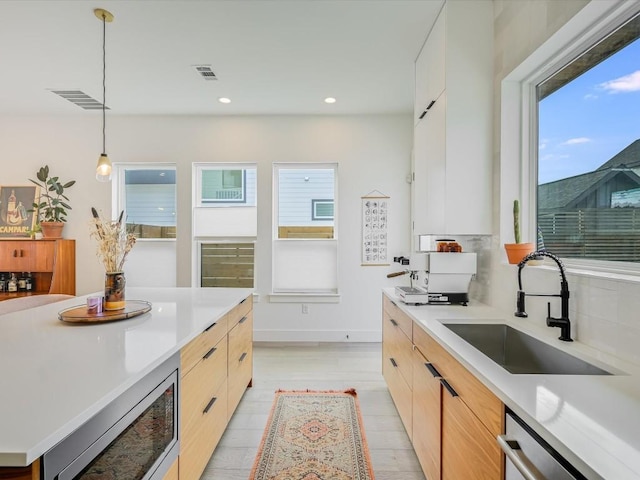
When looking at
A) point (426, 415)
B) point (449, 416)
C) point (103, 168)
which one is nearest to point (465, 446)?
point (449, 416)

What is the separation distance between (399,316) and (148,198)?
11.9 feet

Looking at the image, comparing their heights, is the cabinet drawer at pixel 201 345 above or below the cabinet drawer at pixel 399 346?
above

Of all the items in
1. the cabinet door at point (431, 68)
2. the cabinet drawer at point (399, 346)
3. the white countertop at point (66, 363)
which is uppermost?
the cabinet door at point (431, 68)

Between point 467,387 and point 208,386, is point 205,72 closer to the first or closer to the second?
point 208,386

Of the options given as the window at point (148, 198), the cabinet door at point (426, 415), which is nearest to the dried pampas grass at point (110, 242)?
the cabinet door at point (426, 415)

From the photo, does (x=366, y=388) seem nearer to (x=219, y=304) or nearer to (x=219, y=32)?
(x=219, y=304)

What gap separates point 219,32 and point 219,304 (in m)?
2.02

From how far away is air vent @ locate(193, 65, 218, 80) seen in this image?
2.94 m

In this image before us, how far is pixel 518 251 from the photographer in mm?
1777

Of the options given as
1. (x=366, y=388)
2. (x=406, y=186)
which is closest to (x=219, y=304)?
(x=366, y=388)

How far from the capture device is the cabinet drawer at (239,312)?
2.21m

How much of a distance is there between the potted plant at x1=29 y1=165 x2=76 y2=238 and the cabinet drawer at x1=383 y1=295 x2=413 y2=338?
403cm

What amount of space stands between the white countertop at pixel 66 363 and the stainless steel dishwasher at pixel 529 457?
42.4 inches

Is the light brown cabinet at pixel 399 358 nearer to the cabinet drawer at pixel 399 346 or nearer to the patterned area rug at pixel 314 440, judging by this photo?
the cabinet drawer at pixel 399 346
